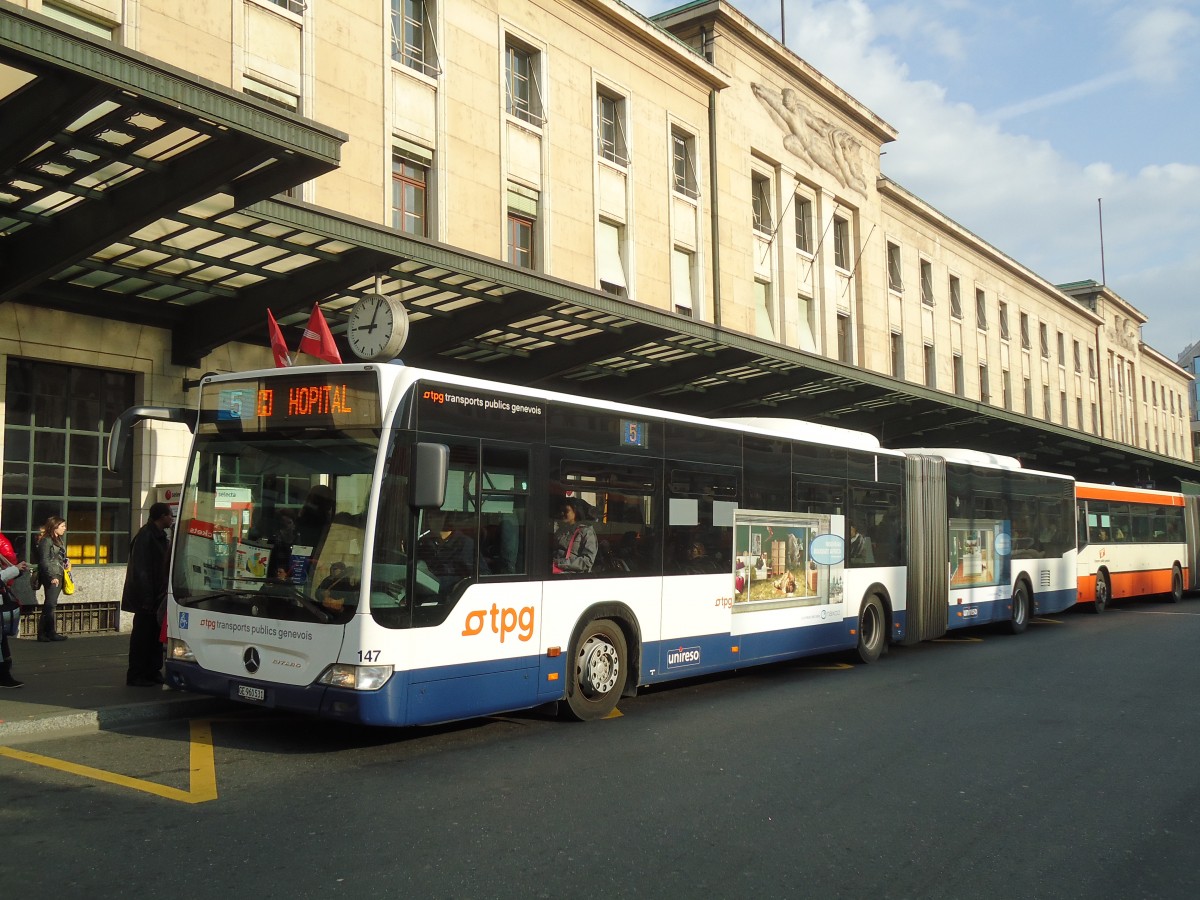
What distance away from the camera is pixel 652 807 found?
20.4ft

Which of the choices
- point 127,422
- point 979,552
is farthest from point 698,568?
point 979,552

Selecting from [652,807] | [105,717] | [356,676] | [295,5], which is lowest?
[652,807]

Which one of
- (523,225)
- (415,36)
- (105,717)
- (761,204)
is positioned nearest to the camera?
(105,717)

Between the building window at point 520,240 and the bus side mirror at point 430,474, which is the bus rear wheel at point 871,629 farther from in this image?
the building window at point 520,240

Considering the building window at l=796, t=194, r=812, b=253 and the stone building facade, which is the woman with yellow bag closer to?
the stone building facade

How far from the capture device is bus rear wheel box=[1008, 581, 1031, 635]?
1812 cm

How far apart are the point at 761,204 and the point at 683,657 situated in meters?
21.6

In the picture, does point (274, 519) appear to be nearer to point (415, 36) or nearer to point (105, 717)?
point (105, 717)

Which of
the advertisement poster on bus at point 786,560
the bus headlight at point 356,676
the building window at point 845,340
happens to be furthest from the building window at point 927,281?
the bus headlight at point 356,676

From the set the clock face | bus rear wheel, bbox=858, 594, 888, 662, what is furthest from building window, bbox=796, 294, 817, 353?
the clock face

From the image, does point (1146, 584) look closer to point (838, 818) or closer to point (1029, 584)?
point (1029, 584)

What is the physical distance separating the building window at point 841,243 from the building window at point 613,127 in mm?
11453

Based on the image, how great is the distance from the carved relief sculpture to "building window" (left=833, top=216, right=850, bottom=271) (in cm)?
118

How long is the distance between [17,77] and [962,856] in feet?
43.9
